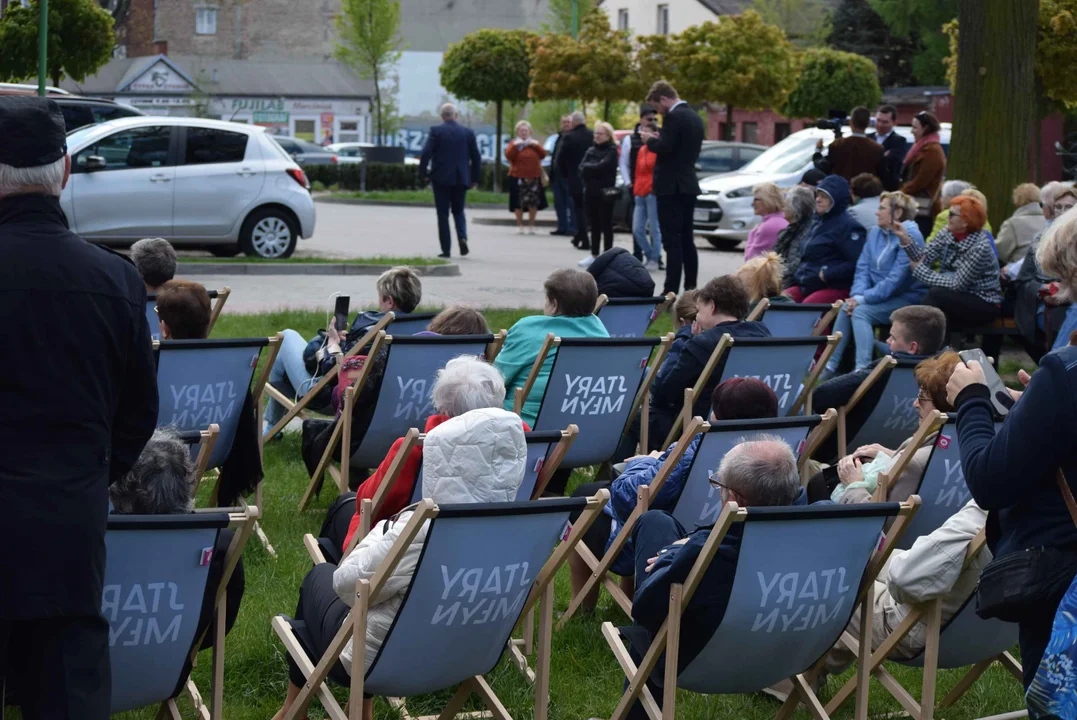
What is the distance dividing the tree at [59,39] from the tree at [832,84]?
1900 centimetres

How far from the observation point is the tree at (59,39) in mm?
21688

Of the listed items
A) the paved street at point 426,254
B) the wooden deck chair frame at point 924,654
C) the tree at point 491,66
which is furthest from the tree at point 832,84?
the wooden deck chair frame at point 924,654

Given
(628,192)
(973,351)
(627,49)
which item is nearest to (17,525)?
(973,351)

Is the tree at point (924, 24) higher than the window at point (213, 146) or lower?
higher

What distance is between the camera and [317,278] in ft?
48.8

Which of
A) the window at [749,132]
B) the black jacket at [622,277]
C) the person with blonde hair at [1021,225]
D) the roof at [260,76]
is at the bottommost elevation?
the black jacket at [622,277]

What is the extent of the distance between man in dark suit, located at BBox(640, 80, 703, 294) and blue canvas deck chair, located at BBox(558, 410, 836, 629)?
25.9 feet

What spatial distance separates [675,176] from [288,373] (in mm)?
6014

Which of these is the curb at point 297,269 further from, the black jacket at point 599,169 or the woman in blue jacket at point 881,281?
the woman in blue jacket at point 881,281

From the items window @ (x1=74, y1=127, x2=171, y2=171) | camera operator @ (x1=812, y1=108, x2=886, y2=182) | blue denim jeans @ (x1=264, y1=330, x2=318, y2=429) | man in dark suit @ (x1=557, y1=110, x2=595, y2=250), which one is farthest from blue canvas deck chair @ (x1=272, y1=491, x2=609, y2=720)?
man in dark suit @ (x1=557, y1=110, x2=595, y2=250)

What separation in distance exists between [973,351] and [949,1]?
4669 centimetres

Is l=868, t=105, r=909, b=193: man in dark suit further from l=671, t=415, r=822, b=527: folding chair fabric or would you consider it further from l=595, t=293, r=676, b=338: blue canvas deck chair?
l=671, t=415, r=822, b=527: folding chair fabric

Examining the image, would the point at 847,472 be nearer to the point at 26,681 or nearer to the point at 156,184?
the point at 26,681

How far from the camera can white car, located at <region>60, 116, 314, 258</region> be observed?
49.5 ft
